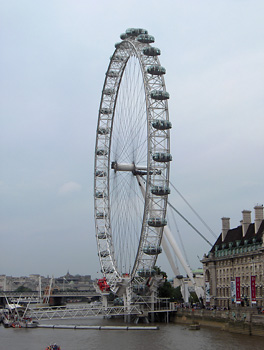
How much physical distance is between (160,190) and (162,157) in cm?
314

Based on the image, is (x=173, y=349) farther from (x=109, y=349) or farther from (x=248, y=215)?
(x=248, y=215)

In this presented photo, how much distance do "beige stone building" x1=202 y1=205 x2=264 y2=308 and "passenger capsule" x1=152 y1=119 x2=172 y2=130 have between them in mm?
12630

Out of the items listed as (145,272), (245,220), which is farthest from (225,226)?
(145,272)

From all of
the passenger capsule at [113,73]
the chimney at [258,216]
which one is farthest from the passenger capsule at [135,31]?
the chimney at [258,216]

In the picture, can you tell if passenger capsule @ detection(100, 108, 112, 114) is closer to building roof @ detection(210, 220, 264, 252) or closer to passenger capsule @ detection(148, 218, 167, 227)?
passenger capsule @ detection(148, 218, 167, 227)

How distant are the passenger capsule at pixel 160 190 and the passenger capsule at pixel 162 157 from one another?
2567 mm

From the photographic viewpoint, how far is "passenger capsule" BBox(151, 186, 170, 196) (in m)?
54.7

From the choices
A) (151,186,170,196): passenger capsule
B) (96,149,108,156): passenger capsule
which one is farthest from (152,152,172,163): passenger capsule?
(96,149,108,156): passenger capsule

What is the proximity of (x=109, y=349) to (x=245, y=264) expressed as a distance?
25.2m

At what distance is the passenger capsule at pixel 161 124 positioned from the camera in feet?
180

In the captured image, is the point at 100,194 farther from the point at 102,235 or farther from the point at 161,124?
the point at 161,124

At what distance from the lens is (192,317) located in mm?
55812

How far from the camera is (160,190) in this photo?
180 ft

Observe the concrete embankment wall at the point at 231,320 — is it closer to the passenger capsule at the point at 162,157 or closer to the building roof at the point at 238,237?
the building roof at the point at 238,237
